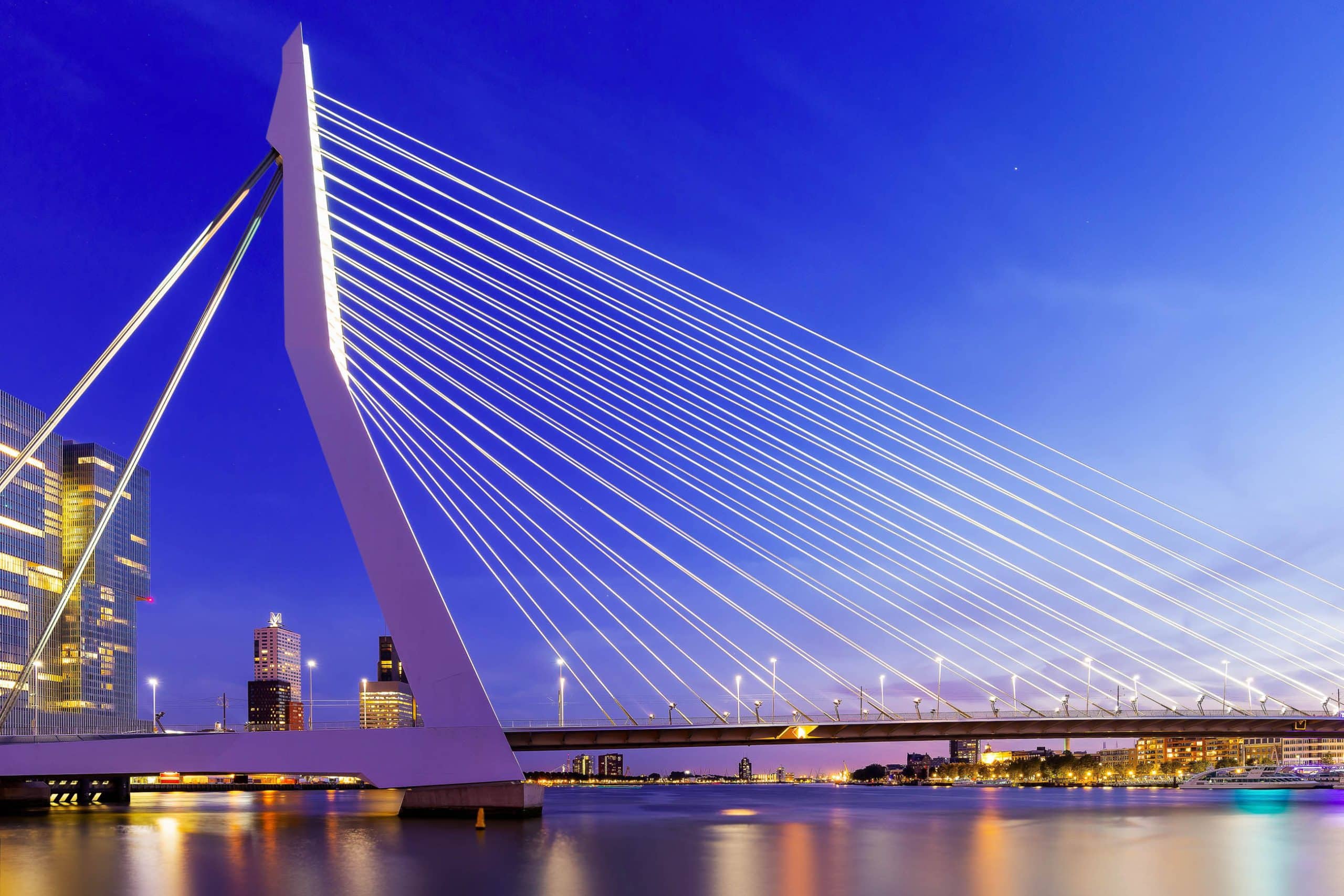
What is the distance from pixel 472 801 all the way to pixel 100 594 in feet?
263

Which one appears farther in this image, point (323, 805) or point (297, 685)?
point (297, 685)

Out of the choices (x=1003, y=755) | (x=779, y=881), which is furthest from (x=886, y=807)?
(x=1003, y=755)

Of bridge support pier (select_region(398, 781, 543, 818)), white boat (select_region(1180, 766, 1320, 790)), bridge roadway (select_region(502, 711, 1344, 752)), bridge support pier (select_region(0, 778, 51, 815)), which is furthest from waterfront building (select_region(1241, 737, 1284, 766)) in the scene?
bridge support pier (select_region(0, 778, 51, 815))

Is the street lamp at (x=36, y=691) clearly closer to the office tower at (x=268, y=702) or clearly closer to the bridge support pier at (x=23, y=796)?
the bridge support pier at (x=23, y=796)

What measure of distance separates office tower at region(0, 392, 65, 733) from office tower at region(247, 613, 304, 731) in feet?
162

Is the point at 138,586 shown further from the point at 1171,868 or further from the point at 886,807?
the point at 1171,868

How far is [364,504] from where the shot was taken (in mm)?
23125

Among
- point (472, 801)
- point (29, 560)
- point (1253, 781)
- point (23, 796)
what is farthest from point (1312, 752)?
point (23, 796)

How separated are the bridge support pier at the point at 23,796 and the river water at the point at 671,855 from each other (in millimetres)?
957

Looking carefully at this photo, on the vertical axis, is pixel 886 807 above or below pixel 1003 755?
above

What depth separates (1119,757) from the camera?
188500 mm

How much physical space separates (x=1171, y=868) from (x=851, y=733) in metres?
17.5

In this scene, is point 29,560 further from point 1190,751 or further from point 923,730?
point 1190,751

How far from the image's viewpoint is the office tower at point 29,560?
77.3 m
